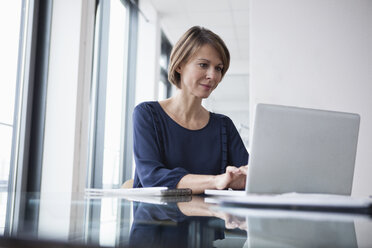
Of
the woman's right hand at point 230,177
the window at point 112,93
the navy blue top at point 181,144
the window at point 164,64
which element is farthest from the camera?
the window at point 164,64

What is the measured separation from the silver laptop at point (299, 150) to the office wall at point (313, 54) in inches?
85.8

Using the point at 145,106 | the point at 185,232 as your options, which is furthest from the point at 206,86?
the point at 185,232

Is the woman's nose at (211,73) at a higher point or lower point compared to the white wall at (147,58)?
lower

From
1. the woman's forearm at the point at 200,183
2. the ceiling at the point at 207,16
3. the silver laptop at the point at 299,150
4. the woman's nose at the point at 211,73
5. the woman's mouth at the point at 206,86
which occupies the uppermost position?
the ceiling at the point at 207,16

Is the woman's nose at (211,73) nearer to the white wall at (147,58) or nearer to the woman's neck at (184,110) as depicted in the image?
the woman's neck at (184,110)

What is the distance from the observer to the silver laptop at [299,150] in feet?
2.62

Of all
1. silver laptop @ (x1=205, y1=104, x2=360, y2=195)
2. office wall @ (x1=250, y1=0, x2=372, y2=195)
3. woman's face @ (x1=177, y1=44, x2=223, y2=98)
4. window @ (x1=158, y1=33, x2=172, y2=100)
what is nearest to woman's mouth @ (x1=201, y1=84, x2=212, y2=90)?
woman's face @ (x1=177, y1=44, x2=223, y2=98)

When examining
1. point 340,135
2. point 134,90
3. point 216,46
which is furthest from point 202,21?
point 340,135

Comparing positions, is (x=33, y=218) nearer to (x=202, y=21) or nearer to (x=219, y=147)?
(x=219, y=147)

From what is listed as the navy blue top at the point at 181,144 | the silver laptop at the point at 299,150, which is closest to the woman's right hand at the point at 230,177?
the silver laptop at the point at 299,150

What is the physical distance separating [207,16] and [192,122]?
330 centimetres

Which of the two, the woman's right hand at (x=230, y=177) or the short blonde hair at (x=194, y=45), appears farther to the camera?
the short blonde hair at (x=194, y=45)

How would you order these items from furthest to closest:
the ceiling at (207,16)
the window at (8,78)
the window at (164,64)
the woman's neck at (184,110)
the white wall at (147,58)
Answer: the window at (164,64) < the white wall at (147,58) < the ceiling at (207,16) < the window at (8,78) < the woman's neck at (184,110)

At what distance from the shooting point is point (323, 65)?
2988 mm
